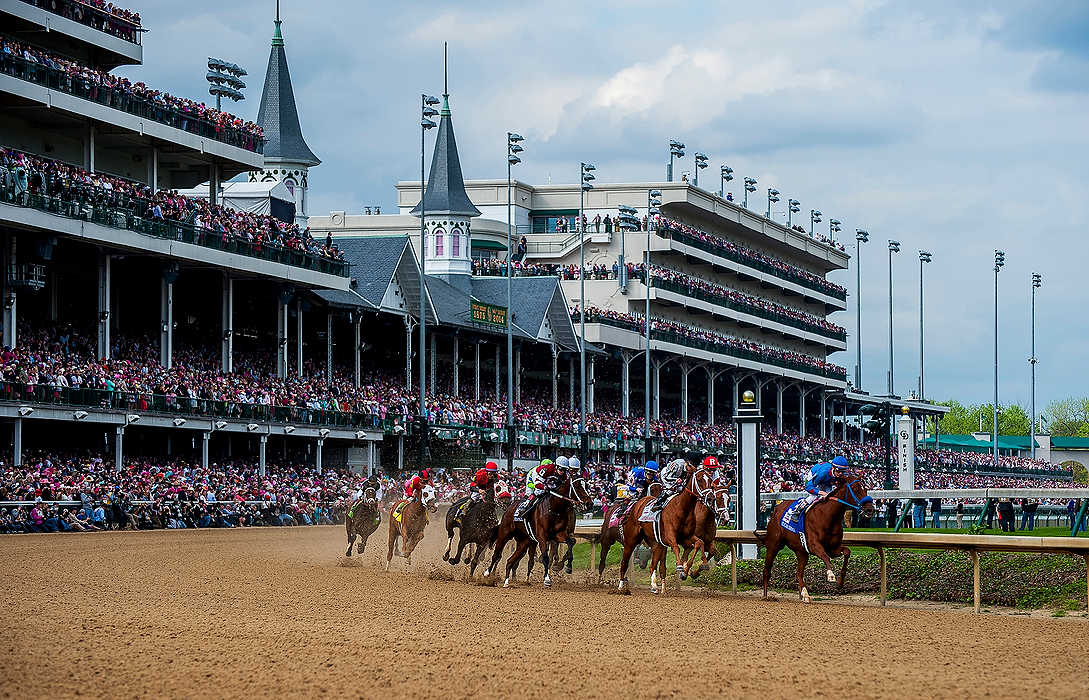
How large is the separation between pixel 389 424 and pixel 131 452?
9.01 m

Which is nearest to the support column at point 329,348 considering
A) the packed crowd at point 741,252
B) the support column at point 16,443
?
the support column at point 16,443

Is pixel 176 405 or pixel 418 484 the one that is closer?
pixel 418 484

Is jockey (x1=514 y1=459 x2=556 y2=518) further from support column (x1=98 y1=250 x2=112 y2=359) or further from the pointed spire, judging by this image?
the pointed spire

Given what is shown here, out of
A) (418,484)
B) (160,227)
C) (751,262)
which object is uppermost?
(751,262)

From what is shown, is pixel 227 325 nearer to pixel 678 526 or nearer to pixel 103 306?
pixel 103 306

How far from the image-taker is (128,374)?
3841cm

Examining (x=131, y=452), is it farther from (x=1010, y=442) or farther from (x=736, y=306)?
(x=1010, y=442)

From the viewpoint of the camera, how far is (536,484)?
795 inches

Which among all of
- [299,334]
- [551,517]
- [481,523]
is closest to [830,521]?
[551,517]

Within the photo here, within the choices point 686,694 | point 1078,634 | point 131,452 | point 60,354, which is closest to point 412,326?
point 131,452

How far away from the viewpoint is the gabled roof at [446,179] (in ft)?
247

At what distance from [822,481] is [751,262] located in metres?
72.6

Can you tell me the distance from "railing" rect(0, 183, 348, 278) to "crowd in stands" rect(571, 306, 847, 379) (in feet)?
65.2

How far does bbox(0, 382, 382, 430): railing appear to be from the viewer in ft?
115
